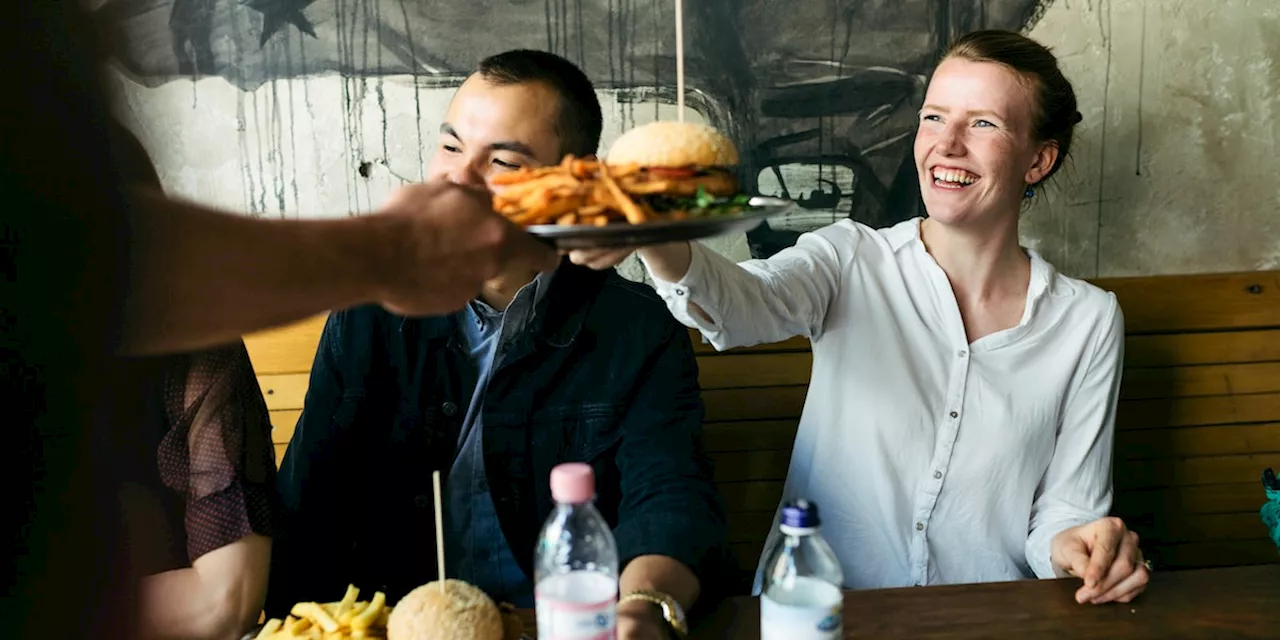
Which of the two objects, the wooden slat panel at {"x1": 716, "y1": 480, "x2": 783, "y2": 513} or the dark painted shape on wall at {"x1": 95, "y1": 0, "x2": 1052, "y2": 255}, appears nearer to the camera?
the dark painted shape on wall at {"x1": 95, "y1": 0, "x2": 1052, "y2": 255}

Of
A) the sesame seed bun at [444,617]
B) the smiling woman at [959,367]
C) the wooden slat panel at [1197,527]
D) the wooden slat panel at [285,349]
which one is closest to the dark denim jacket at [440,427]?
the smiling woman at [959,367]

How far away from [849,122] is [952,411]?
31.1 inches

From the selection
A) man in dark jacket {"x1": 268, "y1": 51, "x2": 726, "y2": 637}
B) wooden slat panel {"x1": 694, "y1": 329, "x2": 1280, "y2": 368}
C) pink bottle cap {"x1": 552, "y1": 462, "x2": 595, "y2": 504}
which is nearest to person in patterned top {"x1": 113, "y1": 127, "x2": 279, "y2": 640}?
man in dark jacket {"x1": 268, "y1": 51, "x2": 726, "y2": 637}

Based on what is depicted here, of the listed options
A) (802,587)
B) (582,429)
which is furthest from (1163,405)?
(802,587)

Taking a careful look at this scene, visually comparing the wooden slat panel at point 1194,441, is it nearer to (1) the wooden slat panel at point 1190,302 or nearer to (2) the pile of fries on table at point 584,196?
(1) the wooden slat panel at point 1190,302

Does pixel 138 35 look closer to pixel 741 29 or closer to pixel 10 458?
pixel 741 29

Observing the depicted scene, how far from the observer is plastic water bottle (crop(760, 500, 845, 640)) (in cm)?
99

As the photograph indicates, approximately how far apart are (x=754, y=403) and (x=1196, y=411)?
3.61 feet

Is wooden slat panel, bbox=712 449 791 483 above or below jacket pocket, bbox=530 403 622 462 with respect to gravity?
below

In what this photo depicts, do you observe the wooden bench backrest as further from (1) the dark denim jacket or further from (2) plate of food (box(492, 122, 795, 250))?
(2) plate of food (box(492, 122, 795, 250))

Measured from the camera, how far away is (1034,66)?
1.82 meters

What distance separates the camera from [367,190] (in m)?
2.21

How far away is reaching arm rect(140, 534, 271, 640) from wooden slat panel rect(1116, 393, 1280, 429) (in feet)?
6.50

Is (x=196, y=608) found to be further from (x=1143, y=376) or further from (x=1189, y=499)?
(x=1189, y=499)
